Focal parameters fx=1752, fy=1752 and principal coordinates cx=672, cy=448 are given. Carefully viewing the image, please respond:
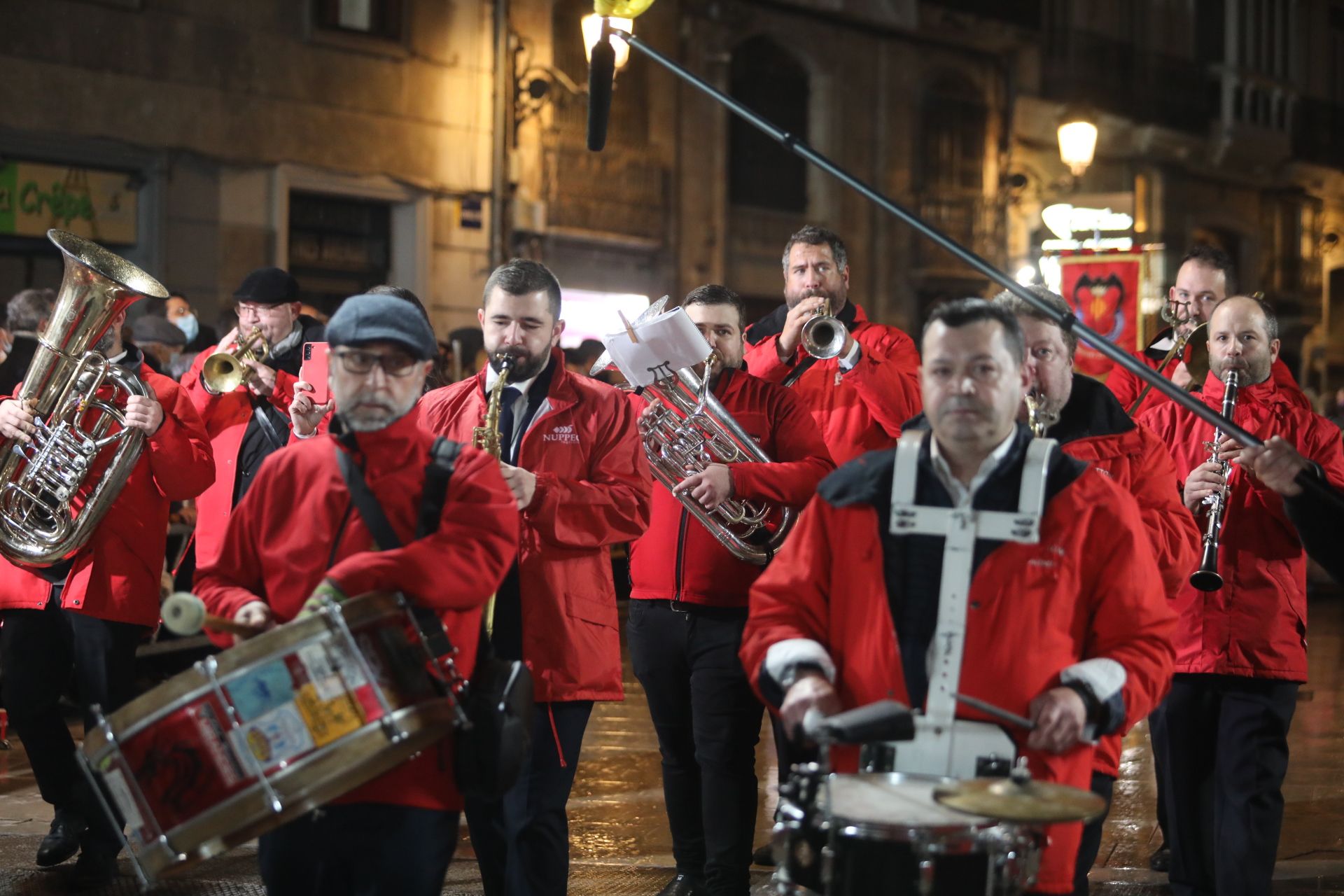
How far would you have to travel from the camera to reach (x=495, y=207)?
1947 centimetres

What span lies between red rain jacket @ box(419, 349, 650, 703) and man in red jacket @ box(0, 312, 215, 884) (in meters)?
1.36

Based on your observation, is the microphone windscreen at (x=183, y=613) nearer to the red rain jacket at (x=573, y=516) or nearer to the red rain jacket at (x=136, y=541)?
the red rain jacket at (x=573, y=516)

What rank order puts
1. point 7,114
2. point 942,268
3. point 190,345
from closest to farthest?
point 190,345
point 7,114
point 942,268

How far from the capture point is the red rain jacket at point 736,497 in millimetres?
6062

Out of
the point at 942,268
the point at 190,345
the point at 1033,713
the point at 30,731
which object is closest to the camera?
the point at 1033,713

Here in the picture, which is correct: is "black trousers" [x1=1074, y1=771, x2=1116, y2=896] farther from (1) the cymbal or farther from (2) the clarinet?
(2) the clarinet

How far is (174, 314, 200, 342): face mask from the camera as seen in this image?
1257 centimetres

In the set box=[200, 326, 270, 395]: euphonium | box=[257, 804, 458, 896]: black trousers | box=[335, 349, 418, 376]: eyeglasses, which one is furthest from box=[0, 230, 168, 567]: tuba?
box=[257, 804, 458, 896]: black trousers

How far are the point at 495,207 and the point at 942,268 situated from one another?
8249 mm

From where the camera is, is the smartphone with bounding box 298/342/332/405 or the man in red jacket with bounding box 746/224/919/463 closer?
the smartphone with bounding box 298/342/332/405

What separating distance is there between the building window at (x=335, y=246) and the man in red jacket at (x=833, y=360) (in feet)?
36.1

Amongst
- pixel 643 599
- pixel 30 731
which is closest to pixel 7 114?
pixel 30 731

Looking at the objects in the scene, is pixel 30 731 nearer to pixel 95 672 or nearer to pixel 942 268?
pixel 95 672

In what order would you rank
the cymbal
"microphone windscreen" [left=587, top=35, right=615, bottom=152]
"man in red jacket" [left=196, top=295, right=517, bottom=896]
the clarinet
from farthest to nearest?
the clarinet
"microphone windscreen" [left=587, top=35, right=615, bottom=152]
"man in red jacket" [left=196, top=295, right=517, bottom=896]
the cymbal
